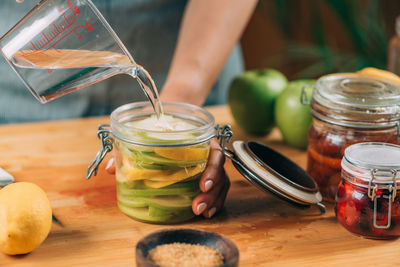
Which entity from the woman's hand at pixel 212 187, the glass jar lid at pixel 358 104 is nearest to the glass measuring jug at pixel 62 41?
the woman's hand at pixel 212 187

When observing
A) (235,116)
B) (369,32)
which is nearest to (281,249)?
(235,116)

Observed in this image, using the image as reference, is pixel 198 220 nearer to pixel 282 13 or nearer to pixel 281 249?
pixel 281 249

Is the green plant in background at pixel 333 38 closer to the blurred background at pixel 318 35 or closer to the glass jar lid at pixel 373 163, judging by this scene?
the blurred background at pixel 318 35

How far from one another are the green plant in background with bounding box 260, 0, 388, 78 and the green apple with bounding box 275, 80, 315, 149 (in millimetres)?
1364

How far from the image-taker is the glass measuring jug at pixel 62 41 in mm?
845

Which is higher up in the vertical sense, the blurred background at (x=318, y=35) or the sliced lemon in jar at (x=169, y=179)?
the sliced lemon in jar at (x=169, y=179)

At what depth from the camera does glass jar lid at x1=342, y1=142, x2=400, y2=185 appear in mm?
848

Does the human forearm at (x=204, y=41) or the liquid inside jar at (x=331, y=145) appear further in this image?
the human forearm at (x=204, y=41)

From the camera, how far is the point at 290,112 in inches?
50.1

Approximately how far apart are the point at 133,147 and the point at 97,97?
2.31 feet

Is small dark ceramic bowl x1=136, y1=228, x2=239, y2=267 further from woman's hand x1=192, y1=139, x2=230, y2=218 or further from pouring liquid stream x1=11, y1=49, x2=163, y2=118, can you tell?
pouring liquid stream x1=11, y1=49, x2=163, y2=118

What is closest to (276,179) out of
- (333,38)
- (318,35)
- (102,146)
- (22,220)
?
(102,146)

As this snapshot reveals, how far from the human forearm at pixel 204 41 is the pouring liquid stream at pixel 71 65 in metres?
0.51

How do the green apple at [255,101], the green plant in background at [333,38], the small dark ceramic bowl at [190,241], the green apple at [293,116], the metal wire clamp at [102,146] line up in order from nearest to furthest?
the small dark ceramic bowl at [190,241]
the metal wire clamp at [102,146]
the green apple at [293,116]
the green apple at [255,101]
the green plant in background at [333,38]
